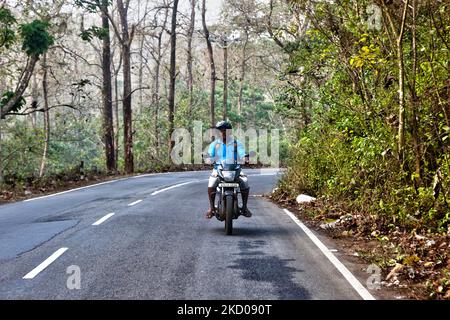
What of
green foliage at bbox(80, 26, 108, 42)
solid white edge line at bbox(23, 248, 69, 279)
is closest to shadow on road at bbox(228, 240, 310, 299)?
solid white edge line at bbox(23, 248, 69, 279)

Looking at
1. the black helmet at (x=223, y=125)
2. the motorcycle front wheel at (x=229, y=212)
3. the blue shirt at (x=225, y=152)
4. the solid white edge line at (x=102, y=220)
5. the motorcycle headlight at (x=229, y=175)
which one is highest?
the black helmet at (x=223, y=125)

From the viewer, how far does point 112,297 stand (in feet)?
20.5

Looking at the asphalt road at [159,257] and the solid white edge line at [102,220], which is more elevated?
the solid white edge line at [102,220]

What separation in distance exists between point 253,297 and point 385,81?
8.73 meters

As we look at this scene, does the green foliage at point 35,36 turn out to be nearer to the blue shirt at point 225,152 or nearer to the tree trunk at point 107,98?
the tree trunk at point 107,98

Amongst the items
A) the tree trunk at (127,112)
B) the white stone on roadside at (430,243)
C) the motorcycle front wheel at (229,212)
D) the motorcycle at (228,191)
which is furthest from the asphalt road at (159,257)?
the tree trunk at (127,112)

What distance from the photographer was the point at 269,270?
25.1ft

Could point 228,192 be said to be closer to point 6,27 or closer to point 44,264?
point 44,264

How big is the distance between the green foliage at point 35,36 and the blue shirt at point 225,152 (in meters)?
14.4

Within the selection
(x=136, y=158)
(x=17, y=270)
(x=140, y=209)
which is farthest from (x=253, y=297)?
(x=136, y=158)

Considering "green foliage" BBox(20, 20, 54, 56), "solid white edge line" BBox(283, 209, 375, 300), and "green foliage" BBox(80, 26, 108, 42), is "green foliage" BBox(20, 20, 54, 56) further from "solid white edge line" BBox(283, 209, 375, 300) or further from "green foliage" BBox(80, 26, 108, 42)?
"solid white edge line" BBox(283, 209, 375, 300)

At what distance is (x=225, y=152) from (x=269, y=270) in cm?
355

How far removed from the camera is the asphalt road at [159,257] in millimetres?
6586

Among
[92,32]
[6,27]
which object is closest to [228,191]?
[6,27]
